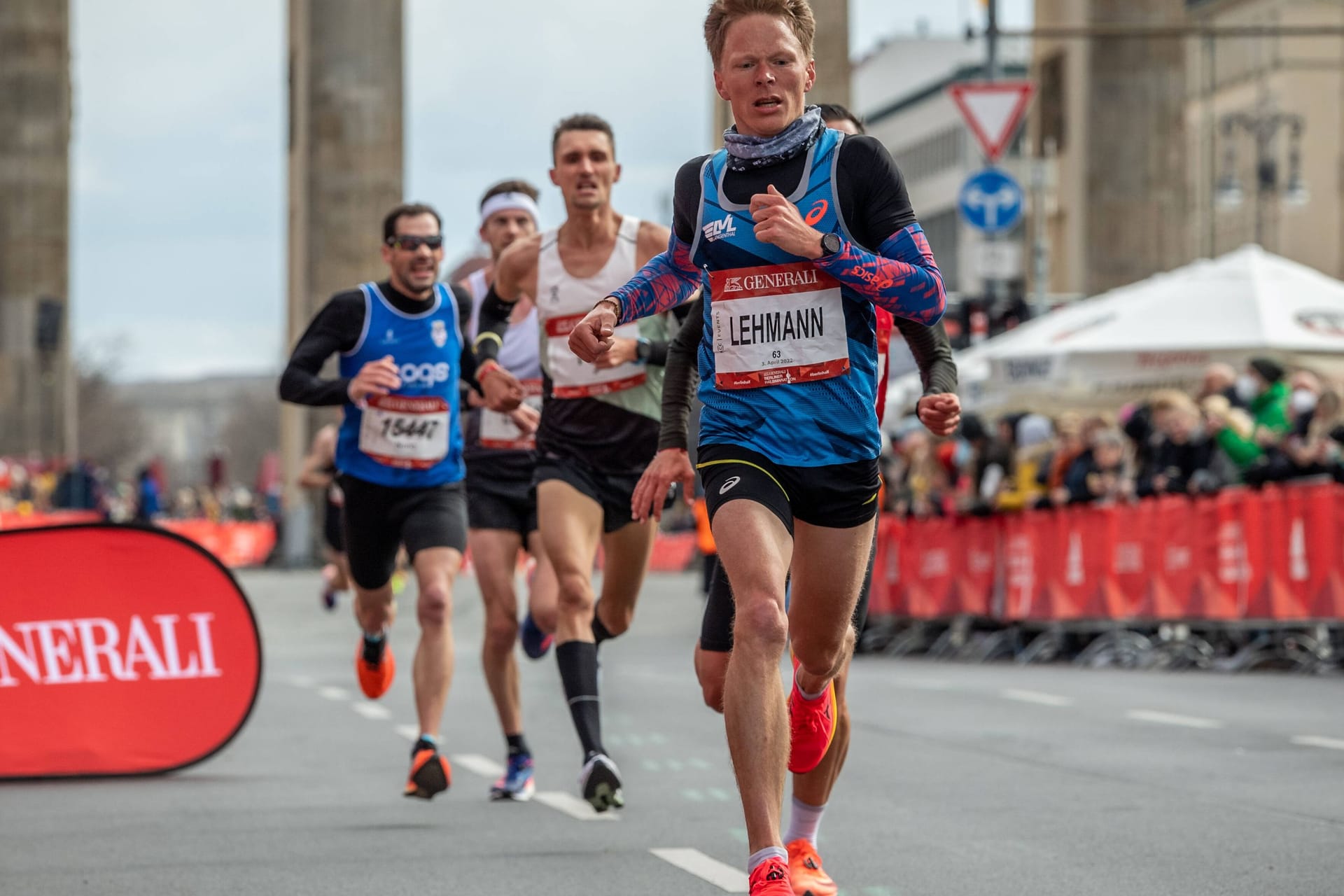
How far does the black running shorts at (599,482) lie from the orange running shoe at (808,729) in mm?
2420

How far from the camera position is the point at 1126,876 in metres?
7.25

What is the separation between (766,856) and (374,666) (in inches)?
205

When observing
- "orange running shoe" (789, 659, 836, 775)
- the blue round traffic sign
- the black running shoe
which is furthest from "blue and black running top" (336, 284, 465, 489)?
the blue round traffic sign

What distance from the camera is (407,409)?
10.0 m

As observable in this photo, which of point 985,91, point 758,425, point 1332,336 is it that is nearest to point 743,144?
point 758,425

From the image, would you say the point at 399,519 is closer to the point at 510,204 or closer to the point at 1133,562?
the point at 510,204

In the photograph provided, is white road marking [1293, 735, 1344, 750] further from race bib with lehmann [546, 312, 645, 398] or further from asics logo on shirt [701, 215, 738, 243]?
asics logo on shirt [701, 215, 738, 243]

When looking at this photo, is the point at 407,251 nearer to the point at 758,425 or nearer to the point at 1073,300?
the point at 758,425

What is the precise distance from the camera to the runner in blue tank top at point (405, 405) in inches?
395

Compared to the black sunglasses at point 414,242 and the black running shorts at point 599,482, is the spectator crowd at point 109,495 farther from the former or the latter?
the black running shorts at point 599,482

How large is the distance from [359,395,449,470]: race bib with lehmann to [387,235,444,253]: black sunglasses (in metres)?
0.59

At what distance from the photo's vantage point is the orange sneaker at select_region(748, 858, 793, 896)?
579cm

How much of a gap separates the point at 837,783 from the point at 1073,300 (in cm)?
2442

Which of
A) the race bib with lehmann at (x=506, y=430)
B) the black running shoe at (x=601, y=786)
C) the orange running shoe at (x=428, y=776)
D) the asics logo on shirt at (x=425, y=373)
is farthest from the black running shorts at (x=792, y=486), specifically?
the race bib with lehmann at (x=506, y=430)
